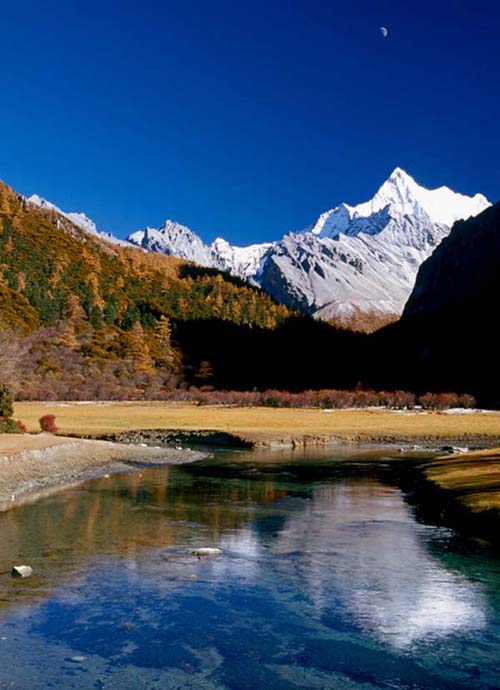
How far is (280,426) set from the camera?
335ft

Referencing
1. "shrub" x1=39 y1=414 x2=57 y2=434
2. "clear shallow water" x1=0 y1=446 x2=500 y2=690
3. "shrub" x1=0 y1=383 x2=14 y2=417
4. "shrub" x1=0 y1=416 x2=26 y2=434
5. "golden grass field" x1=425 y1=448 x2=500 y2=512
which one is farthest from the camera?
"shrub" x1=39 y1=414 x2=57 y2=434

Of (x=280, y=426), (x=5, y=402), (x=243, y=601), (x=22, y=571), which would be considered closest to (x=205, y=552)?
(x=243, y=601)

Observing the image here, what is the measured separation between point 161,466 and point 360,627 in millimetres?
41811

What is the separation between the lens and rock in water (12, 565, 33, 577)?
21.5m

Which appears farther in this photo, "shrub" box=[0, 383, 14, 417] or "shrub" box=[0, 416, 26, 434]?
"shrub" box=[0, 383, 14, 417]

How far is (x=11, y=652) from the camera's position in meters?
Answer: 15.5

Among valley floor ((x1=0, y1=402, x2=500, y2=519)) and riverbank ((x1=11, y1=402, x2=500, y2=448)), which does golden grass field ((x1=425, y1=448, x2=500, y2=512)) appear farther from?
riverbank ((x1=11, y1=402, x2=500, y2=448))

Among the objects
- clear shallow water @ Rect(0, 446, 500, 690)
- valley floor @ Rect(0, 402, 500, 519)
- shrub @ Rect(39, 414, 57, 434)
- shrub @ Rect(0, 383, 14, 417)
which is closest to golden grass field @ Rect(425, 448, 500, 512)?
valley floor @ Rect(0, 402, 500, 519)

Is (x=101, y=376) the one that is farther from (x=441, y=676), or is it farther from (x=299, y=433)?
(x=441, y=676)

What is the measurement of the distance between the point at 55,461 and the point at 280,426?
54.5 metres

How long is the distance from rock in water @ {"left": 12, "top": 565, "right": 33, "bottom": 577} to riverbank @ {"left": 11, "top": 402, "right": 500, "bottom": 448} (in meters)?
58.4

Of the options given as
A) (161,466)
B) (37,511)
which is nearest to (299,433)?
(161,466)

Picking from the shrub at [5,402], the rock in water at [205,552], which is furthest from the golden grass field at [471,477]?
the shrub at [5,402]

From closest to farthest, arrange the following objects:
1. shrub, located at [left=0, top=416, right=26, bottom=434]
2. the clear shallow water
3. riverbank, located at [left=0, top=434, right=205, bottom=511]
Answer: the clear shallow water < riverbank, located at [left=0, top=434, right=205, bottom=511] < shrub, located at [left=0, top=416, right=26, bottom=434]
